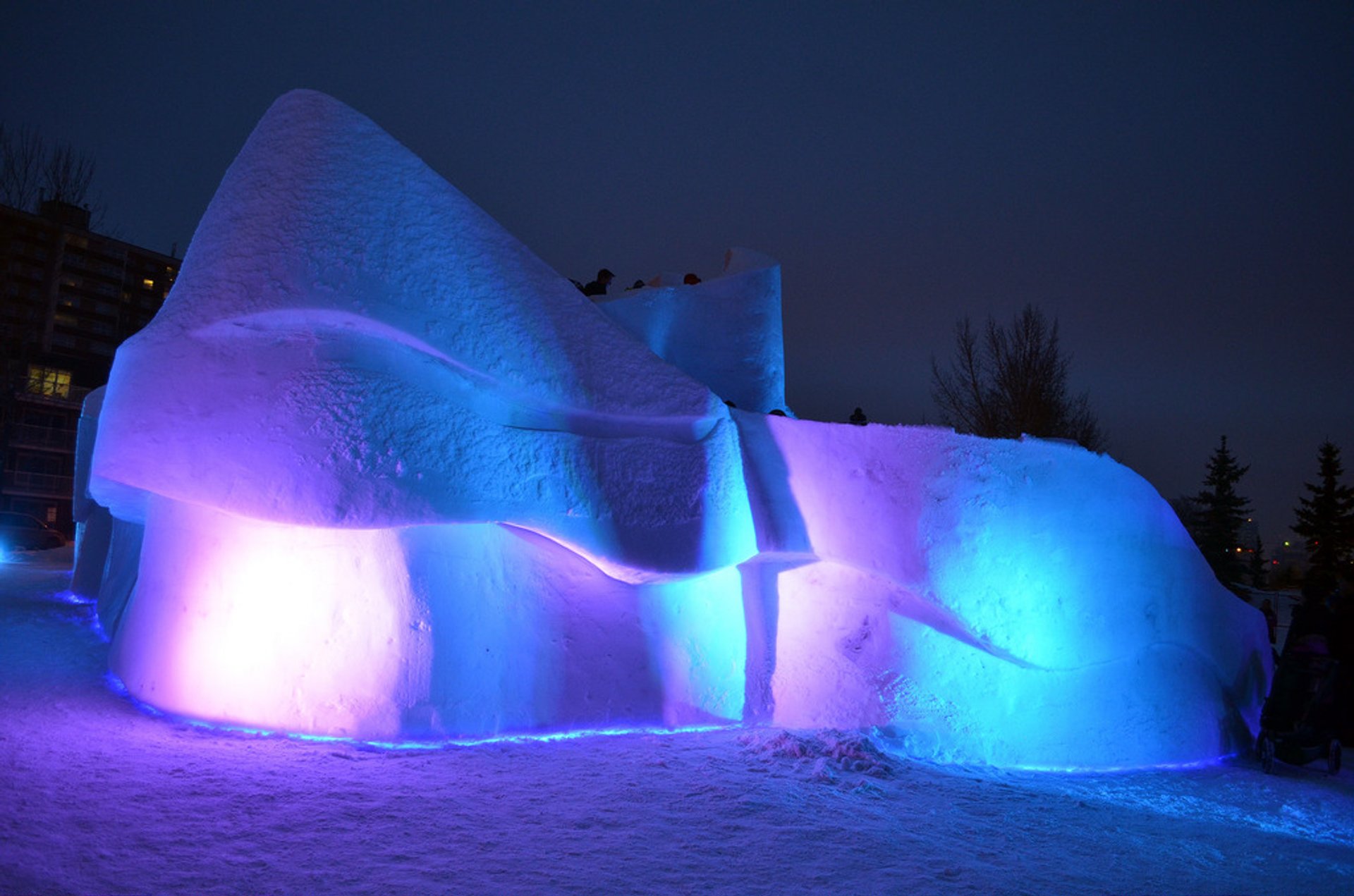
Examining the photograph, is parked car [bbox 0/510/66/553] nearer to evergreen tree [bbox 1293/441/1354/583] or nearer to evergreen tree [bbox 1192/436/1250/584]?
evergreen tree [bbox 1192/436/1250/584]

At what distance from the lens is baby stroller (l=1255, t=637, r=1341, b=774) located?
7.04 meters

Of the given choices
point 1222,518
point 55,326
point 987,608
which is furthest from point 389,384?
point 55,326

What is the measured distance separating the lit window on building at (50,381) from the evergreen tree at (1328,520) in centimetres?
5607

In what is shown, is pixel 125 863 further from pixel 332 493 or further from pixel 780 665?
pixel 780 665

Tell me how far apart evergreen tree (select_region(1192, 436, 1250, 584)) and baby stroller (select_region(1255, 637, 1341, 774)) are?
24.7 m

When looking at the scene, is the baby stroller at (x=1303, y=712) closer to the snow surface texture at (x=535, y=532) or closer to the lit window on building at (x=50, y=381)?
the snow surface texture at (x=535, y=532)

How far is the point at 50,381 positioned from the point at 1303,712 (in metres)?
51.4

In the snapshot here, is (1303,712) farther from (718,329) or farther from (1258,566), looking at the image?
(1258,566)

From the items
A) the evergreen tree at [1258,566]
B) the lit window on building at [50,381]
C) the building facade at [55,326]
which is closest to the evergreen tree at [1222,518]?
the evergreen tree at [1258,566]

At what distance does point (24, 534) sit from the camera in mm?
25844

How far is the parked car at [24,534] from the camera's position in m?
24.9

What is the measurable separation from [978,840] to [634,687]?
3056mm

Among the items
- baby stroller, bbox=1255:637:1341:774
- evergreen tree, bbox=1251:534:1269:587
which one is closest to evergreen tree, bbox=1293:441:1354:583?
evergreen tree, bbox=1251:534:1269:587

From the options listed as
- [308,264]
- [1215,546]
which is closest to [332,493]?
[308,264]
